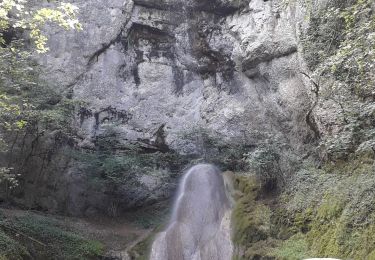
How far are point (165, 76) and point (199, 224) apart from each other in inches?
337

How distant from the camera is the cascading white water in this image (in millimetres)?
10070

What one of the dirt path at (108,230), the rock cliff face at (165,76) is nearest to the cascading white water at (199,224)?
the dirt path at (108,230)

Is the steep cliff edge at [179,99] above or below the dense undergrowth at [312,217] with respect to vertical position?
above

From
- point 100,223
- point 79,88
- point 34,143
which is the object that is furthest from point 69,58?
point 100,223

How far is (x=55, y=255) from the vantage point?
33.7 ft

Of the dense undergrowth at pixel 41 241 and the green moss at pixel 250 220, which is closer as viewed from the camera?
the green moss at pixel 250 220

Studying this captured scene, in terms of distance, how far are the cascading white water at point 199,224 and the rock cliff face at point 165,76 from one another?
236 centimetres

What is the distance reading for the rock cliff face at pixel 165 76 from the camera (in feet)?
48.7

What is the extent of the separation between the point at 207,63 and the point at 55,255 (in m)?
10.7

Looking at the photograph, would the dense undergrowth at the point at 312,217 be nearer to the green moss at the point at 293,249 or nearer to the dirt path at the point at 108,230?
the green moss at the point at 293,249

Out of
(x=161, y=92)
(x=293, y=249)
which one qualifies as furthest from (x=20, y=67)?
(x=293, y=249)

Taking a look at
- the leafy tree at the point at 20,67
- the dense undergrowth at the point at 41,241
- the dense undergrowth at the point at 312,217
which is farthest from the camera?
the dense undergrowth at the point at 41,241

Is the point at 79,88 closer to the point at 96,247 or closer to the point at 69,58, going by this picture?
the point at 69,58

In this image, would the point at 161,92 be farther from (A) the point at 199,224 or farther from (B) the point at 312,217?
(B) the point at 312,217
